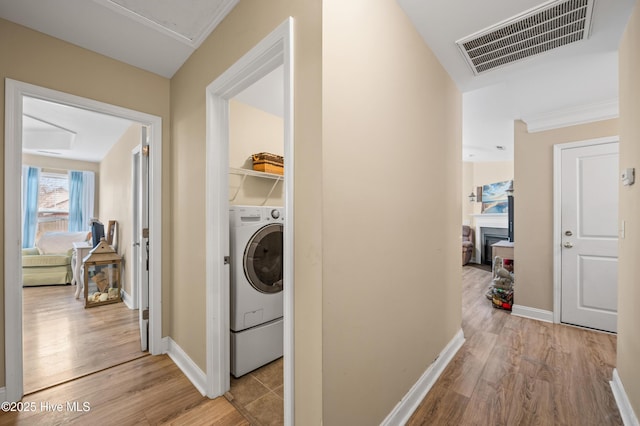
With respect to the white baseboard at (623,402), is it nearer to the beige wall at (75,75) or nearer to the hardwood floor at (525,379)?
the hardwood floor at (525,379)

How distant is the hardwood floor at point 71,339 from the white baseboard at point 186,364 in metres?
0.24

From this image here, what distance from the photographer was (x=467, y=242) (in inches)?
245

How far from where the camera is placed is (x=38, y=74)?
1.71 m

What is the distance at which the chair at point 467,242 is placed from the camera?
6039mm

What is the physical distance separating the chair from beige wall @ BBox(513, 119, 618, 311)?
297cm

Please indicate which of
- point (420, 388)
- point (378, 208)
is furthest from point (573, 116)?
point (420, 388)

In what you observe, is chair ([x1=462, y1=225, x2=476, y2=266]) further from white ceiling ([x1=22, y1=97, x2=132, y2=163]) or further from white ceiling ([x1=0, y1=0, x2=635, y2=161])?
white ceiling ([x1=22, y1=97, x2=132, y2=163])

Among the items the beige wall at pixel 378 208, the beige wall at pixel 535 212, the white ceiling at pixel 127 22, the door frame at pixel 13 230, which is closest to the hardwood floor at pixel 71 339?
the door frame at pixel 13 230

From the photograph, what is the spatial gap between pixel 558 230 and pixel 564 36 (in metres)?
2.15

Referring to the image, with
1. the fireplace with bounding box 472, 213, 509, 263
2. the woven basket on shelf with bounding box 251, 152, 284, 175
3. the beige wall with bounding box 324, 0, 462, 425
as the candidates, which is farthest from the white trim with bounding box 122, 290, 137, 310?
the fireplace with bounding box 472, 213, 509, 263

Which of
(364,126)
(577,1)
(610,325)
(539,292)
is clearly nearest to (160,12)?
(364,126)

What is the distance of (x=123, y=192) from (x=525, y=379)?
5.43m

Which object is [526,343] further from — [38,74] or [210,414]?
[38,74]

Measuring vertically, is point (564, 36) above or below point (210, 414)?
above
